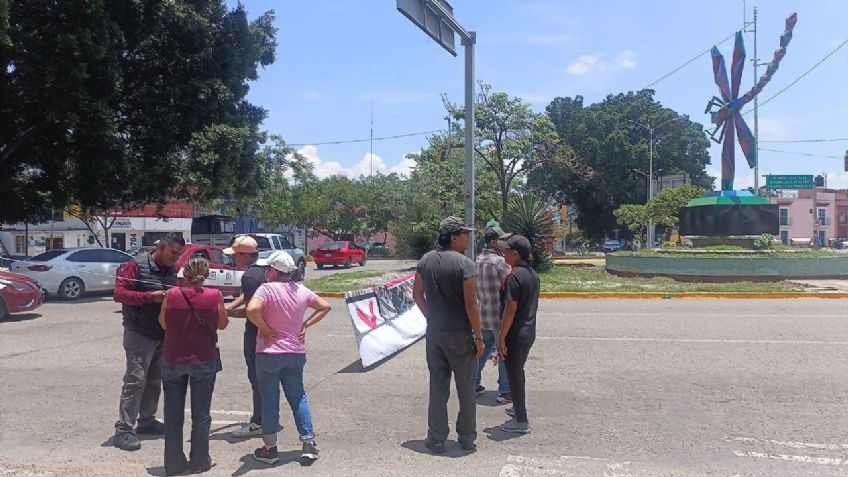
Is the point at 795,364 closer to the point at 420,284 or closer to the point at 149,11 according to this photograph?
the point at 420,284

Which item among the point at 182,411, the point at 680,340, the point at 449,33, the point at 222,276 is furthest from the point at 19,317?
the point at 680,340

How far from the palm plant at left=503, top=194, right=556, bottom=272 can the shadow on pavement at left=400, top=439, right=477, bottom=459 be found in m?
17.2

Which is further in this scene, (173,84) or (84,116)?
(173,84)

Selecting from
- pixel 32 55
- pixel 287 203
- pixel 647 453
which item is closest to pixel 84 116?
pixel 32 55

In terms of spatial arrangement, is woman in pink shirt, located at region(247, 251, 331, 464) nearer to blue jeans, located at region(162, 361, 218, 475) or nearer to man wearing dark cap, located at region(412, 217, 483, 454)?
blue jeans, located at region(162, 361, 218, 475)

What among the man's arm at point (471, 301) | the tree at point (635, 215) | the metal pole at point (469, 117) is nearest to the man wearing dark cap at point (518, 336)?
the man's arm at point (471, 301)

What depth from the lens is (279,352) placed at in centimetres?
512

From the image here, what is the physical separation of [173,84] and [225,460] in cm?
1661

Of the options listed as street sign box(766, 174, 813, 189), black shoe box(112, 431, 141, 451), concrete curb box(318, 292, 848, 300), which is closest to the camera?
black shoe box(112, 431, 141, 451)

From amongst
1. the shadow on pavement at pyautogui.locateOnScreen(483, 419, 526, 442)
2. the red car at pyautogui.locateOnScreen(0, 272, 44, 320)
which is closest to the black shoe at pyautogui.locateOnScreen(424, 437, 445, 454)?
the shadow on pavement at pyautogui.locateOnScreen(483, 419, 526, 442)

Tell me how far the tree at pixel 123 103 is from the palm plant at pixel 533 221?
8.68 meters

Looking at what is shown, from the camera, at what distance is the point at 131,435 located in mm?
5664

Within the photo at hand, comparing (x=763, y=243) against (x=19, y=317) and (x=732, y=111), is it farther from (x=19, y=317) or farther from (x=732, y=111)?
(x=19, y=317)

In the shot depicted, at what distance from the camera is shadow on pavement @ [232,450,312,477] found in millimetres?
5129
